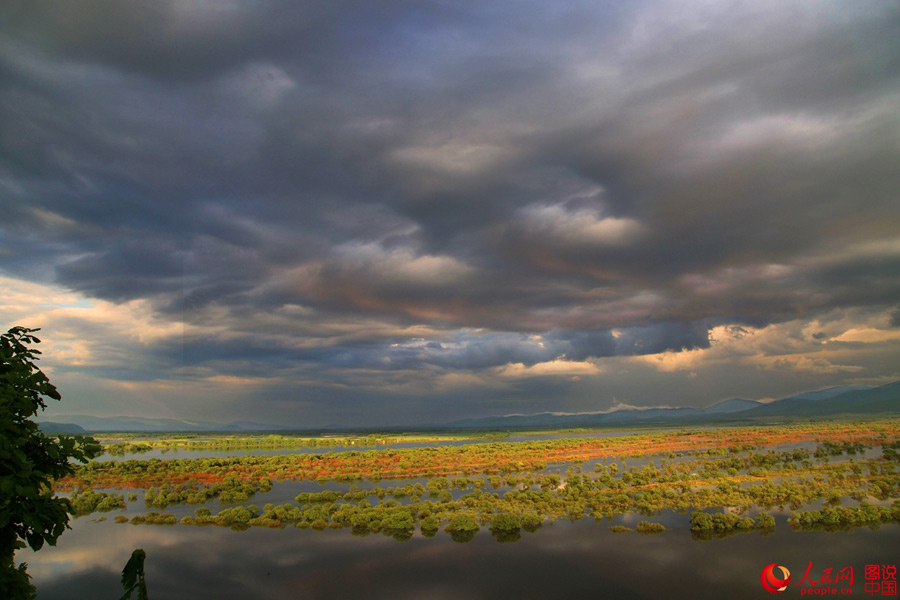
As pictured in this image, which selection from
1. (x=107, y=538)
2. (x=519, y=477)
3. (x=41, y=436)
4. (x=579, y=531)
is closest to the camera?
(x=41, y=436)

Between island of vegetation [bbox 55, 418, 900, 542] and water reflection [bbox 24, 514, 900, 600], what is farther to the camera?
island of vegetation [bbox 55, 418, 900, 542]

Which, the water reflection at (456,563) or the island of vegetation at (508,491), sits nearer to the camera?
the water reflection at (456,563)

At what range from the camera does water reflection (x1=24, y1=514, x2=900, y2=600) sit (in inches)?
1331

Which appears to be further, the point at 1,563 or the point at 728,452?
the point at 728,452

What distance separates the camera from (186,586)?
119ft

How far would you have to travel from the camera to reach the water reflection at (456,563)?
33.8m

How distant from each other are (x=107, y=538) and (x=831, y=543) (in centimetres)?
6353

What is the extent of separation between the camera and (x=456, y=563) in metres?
38.0

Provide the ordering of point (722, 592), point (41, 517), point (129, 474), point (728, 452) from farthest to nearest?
point (728, 452)
point (129, 474)
point (722, 592)
point (41, 517)

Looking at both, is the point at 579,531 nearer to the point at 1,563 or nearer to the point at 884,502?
the point at 884,502

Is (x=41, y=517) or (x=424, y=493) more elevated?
(x=41, y=517)

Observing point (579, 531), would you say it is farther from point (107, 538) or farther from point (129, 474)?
point (129, 474)

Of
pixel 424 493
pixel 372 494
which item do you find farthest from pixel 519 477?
pixel 372 494

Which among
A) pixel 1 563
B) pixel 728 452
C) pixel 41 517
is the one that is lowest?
pixel 728 452
